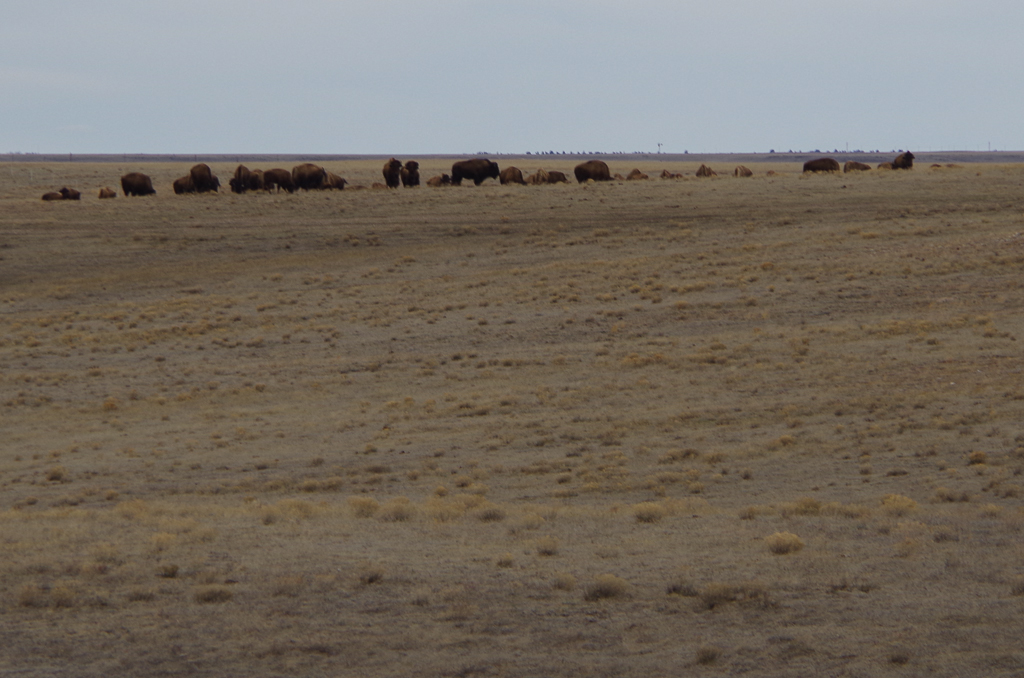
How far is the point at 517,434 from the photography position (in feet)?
51.6

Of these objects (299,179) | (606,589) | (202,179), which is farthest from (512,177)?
(606,589)

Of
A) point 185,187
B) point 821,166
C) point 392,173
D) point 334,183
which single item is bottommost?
point 185,187

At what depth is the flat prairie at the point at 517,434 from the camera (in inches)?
271

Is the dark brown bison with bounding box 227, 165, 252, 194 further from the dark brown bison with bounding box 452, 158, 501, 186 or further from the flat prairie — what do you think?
the dark brown bison with bounding box 452, 158, 501, 186

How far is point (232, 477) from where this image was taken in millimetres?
14000

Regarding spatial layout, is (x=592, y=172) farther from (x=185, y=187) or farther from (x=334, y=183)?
(x=185, y=187)

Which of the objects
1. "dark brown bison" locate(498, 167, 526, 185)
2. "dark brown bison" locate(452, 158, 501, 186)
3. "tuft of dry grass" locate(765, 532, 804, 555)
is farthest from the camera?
"dark brown bison" locate(452, 158, 501, 186)

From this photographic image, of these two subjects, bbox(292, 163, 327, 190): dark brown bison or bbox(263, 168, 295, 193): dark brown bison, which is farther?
bbox(292, 163, 327, 190): dark brown bison

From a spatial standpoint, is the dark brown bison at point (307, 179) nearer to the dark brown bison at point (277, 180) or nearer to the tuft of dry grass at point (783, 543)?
the dark brown bison at point (277, 180)

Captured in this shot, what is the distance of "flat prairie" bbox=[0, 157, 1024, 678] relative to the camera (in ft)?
22.6

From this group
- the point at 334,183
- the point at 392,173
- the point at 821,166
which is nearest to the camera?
the point at 334,183

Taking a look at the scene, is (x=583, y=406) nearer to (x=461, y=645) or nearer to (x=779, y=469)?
(x=779, y=469)

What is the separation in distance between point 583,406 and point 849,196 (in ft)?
74.7

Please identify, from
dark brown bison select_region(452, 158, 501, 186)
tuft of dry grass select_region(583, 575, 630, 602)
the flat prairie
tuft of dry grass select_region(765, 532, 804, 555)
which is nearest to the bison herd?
dark brown bison select_region(452, 158, 501, 186)
